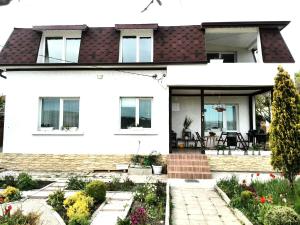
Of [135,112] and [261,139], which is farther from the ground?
[135,112]

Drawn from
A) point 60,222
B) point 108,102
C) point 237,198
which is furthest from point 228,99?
point 60,222

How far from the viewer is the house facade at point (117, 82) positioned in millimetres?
13617

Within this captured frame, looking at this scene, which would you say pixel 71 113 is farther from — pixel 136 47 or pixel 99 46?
pixel 136 47

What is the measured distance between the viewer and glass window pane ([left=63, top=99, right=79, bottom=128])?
558 inches

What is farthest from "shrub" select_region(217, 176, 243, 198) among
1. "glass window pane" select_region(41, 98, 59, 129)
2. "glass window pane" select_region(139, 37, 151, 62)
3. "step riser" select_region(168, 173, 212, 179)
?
"glass window pane" select_region(41, 98, 59, 129)

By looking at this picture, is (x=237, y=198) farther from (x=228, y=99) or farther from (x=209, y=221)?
(x=228, y=99)

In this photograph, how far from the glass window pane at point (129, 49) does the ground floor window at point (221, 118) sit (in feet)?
18.5

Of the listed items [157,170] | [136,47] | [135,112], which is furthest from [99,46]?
[157,170]

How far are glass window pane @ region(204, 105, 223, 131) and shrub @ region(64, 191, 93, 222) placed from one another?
11498 millimetres

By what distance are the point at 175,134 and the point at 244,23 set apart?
6878mm

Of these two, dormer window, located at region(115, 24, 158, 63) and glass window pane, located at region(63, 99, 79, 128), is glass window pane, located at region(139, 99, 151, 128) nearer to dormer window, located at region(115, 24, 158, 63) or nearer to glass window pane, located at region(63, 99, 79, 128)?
dormer window, located at region(115, 24, 158, 63)

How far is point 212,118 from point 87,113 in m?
7.83

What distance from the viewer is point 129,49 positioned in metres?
15.0

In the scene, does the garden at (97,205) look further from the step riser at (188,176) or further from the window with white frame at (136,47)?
the window with white frame at (136,47)
